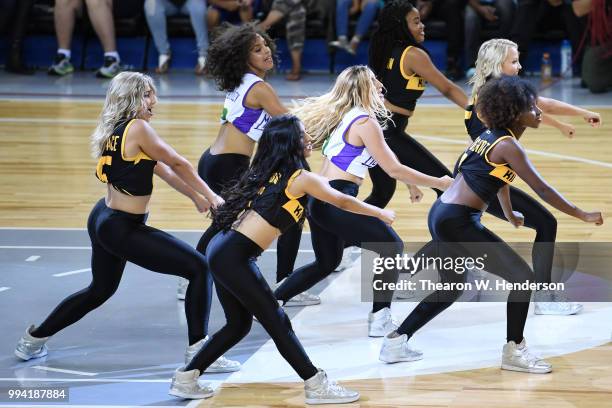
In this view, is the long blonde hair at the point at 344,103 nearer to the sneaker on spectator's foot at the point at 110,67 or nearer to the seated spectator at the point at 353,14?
the seated spectator at the point at 353,14

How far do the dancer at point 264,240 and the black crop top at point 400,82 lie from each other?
2.28m

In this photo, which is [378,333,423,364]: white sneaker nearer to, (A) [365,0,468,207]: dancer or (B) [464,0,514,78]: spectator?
(A) [365,0,468,207]: dancer

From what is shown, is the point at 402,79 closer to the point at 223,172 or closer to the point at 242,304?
the point at 223,172

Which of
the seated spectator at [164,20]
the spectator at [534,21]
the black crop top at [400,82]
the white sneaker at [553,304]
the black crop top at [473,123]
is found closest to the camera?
the white sneaker at [553,304]

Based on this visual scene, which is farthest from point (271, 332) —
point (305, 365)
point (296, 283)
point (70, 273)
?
point (70, 273)

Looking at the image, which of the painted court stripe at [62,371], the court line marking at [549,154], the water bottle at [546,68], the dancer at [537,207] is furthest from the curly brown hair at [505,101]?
the water bottle at [546,68]

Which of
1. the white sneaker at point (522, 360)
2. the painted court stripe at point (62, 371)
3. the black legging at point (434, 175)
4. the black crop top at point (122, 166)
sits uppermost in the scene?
the black crop top at point (122, 166)

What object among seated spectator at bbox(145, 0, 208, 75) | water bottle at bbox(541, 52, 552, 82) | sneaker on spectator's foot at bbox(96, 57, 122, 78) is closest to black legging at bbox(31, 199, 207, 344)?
seated spectator at bbox(145, 0, 208, 75)

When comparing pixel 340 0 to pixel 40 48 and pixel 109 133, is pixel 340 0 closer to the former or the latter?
pixel 40 48

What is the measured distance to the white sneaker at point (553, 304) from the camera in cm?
661

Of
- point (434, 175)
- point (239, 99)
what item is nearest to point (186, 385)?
point (239, 99)

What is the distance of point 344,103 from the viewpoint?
6.27 m

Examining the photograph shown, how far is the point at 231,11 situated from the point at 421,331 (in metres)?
9.67

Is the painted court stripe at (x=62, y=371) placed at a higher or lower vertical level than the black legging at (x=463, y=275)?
lower
